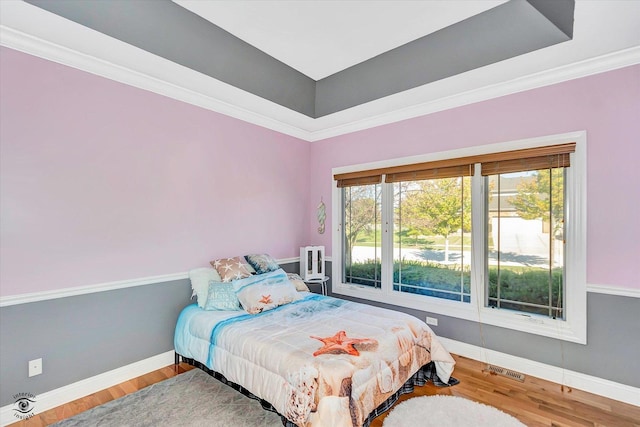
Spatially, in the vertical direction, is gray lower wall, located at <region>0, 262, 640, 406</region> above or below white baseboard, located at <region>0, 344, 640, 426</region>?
above

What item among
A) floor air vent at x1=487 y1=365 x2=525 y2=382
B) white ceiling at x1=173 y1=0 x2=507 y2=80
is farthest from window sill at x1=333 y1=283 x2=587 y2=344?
white ceiling at x1=173 y1=0 x2=507 y2=80

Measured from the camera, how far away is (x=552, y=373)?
8.42 feet

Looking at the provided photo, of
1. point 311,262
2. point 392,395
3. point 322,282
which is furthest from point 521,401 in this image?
point 311,262

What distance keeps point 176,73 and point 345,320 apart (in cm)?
263

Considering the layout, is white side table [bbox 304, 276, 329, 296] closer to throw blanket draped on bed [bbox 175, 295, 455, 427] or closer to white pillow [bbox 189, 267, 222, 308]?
throw blanket draped on bed [bbox 175, 295, 455, 427]

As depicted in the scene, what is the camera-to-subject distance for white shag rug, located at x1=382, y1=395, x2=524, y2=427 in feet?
6.59

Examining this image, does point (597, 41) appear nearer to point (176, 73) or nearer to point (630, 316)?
point (630, 316)

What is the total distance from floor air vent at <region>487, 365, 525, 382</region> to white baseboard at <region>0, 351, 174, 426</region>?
120 inches

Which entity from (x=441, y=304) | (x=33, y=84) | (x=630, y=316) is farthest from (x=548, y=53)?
(x=33, y=84)

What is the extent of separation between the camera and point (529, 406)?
222 cm

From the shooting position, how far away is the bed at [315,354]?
5.62ft

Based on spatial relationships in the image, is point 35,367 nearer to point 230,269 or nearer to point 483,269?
point 230,269

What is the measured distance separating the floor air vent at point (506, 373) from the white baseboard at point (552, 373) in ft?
0.15

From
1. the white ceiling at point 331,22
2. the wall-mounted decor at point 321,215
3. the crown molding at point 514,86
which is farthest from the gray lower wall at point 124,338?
the white ceiling at point 331,22
